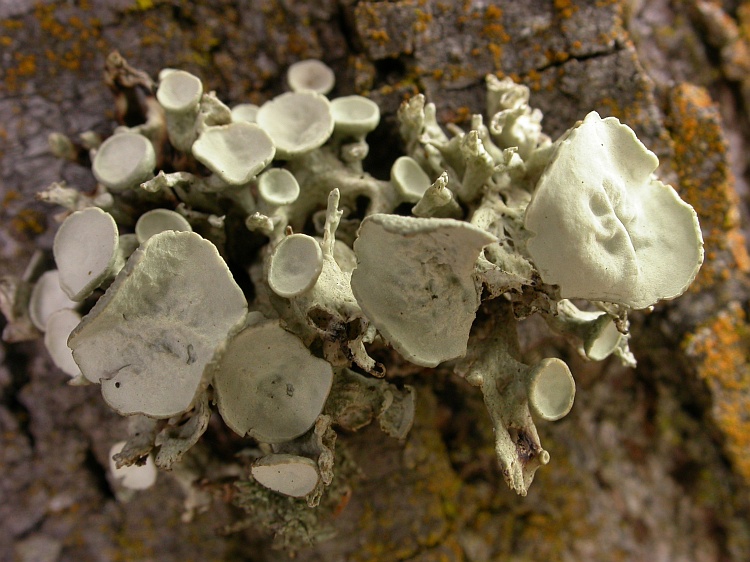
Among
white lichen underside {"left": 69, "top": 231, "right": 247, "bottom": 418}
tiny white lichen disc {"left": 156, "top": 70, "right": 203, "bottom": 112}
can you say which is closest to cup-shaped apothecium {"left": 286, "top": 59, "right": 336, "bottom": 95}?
tiny white lichen disc {"left": 156, "top": 70, "right": 203, "bottom": 112}

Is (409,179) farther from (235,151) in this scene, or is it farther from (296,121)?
(235,151)

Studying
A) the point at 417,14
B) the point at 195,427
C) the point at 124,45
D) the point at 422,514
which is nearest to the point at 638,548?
the point at 422,514

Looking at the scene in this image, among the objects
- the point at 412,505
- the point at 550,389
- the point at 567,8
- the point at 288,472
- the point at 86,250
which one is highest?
the point at 567,8

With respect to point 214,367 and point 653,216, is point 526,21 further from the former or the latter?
point 214,367

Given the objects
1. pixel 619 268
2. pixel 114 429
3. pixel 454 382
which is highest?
pixel 619 268

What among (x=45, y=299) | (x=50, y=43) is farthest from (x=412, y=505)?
(x=50, y=43)
